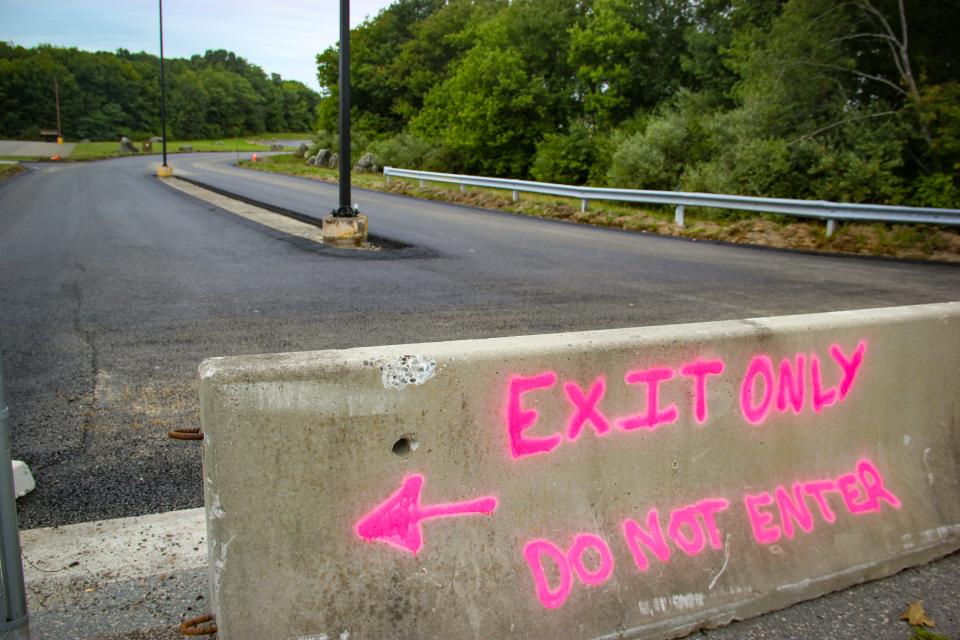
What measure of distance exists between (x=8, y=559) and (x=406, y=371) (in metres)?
1.39

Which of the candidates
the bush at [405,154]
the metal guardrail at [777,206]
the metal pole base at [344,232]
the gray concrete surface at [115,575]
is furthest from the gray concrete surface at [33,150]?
the gray concrete surface at [115,575]

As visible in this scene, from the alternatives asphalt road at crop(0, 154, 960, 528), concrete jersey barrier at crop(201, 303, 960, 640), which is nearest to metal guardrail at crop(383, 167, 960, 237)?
asphalt road at crop(0, 154, 960, 528)

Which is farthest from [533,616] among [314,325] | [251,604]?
[314,325]

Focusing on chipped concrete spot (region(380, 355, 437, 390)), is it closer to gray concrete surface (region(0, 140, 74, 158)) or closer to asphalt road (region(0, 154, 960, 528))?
asphalt road (region(0, 154, 960, 528))

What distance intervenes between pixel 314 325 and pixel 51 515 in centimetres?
390

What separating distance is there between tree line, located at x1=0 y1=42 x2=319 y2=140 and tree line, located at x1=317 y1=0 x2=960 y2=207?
44401mm

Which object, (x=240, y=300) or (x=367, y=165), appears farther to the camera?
(x=367, y=165)

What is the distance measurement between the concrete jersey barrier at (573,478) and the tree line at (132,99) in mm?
84062

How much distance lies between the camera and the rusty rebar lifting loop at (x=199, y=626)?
250 centimetres

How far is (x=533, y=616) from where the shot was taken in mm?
2656

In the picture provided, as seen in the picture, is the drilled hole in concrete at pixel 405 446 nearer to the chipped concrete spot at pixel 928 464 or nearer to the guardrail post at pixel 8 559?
the guardrail post at pixel 8 559

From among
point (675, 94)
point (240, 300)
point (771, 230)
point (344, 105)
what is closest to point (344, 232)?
point (344, 105)

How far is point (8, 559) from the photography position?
2.39 metres

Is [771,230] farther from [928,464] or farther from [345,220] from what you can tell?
[928,464]
